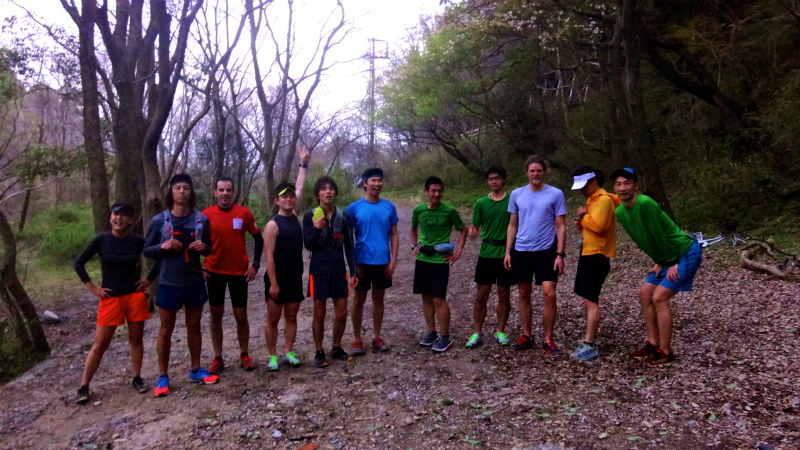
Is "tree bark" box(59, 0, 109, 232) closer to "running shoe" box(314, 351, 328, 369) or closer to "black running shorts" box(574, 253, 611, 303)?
"running shoe" box(314, 351, 328, 369)

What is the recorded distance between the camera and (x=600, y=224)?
14.9 feet

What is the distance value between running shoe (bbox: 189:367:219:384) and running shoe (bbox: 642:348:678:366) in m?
3.70

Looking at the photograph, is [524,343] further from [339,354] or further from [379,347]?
[339,354]

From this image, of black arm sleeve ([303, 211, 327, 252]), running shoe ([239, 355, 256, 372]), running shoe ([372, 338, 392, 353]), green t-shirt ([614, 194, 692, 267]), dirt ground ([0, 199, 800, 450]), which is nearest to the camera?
dirt ground ([0, 199, 800, 450])

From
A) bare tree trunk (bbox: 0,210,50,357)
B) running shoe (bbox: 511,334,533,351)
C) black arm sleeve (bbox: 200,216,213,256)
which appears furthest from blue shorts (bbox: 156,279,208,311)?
bare tree trunk (bbox: 0,210,50,357)

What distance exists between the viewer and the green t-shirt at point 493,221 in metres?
5.20

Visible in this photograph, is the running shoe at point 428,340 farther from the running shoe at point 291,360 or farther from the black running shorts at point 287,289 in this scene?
the black running shorts at point 287,289

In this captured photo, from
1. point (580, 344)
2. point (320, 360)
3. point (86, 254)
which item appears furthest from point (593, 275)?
point (86, 254)

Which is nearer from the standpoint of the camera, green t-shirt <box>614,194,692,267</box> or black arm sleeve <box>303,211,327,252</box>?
green t-shirt <box>614,194,692,267</box>

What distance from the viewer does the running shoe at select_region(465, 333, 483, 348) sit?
5.41 metres

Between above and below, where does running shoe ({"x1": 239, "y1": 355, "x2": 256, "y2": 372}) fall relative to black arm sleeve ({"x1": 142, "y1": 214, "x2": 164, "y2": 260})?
below

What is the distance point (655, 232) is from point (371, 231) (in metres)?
2.42

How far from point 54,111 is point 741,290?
21.0 m

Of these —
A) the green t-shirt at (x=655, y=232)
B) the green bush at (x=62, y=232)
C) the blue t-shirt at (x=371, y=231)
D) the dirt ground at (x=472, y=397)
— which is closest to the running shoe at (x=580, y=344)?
the dirt ground at (x=472, y=397)
